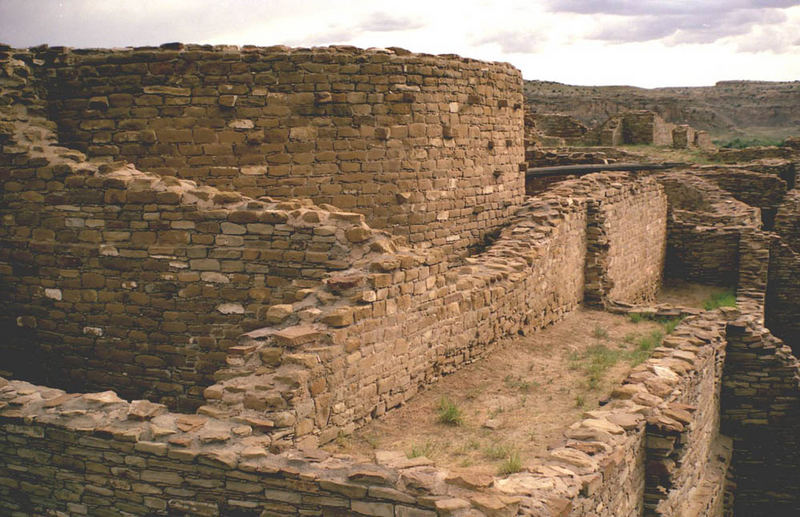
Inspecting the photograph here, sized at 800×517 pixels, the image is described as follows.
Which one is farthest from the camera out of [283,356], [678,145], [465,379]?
[678,145]

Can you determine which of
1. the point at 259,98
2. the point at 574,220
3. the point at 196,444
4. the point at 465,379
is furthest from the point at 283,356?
the point at 574,220

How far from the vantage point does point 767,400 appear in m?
9.23

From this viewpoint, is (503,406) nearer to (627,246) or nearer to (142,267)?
(142,267)

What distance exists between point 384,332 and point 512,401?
4.83ft

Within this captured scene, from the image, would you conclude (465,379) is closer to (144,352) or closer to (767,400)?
(144,352)

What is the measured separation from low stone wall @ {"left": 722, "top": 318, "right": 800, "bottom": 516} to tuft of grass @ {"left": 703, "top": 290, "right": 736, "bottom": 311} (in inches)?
113

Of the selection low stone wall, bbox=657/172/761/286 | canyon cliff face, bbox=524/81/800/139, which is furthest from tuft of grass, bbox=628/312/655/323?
canyon cliff face, bbox=524/81/800/139

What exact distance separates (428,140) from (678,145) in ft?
71.5

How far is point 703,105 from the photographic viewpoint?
179ft

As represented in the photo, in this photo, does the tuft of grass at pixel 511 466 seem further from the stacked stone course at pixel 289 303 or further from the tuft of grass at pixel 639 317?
the tuft of grass at pixel 639 317

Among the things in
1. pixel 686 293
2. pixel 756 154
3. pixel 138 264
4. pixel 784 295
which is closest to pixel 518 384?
pixel 138 264

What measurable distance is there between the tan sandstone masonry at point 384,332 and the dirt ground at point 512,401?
0.18 m

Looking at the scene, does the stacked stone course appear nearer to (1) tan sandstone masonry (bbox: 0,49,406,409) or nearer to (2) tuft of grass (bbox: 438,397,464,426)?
(1) tan sandstone masonry (bbox: 0,49,406,409)

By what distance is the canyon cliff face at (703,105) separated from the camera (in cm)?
4297
